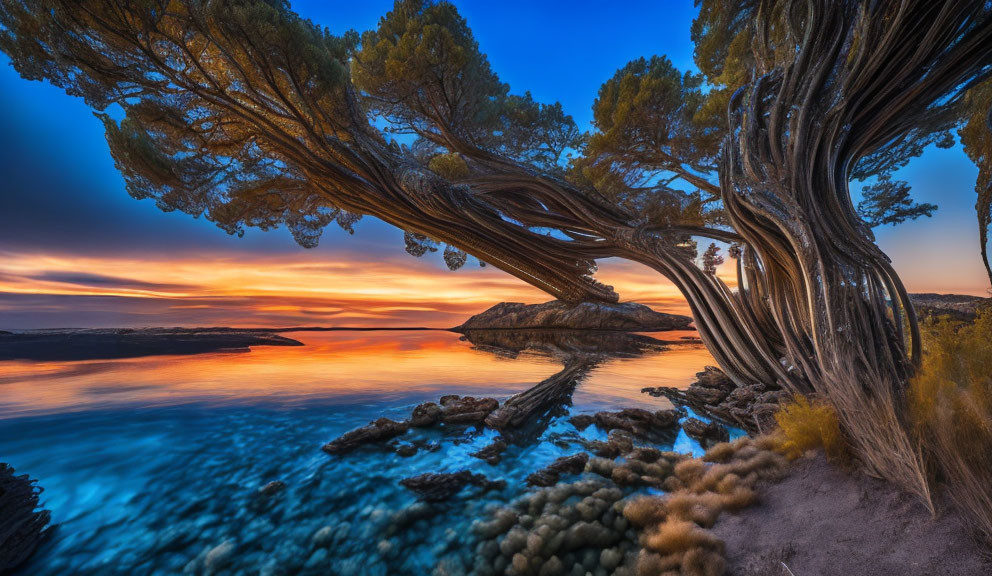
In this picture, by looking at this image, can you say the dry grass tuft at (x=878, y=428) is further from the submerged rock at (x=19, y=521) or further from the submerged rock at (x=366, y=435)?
the submerged rock at (x=19, y=521)

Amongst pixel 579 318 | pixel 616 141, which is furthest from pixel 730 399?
pixel 579 318

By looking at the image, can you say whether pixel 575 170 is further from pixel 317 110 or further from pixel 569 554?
pixel 569 554

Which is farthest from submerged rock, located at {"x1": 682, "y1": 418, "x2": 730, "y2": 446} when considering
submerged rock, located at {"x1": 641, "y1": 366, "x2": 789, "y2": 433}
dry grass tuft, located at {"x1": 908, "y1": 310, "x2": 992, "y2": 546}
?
dry grass tuft, located at {"x1": 908, "y1": 310, "x2": 992, "y2": 546}

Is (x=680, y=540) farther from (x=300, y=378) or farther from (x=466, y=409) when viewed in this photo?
(x=300, y=378)

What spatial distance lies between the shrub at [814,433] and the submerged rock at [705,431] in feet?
2.46

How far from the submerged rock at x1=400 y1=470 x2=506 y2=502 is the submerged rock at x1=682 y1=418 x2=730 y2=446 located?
2.14 m

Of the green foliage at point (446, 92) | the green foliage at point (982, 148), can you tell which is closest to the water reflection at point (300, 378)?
the green foliage at point (982, 148)

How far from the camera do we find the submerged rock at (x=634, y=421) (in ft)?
11.0

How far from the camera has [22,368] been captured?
20.4 feet

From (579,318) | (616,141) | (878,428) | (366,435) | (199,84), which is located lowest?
(366,435)

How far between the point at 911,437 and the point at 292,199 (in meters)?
7.64

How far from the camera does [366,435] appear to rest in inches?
119

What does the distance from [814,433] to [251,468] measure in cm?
434

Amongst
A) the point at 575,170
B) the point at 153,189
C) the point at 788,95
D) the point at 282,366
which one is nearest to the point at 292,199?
the point at 153,189
